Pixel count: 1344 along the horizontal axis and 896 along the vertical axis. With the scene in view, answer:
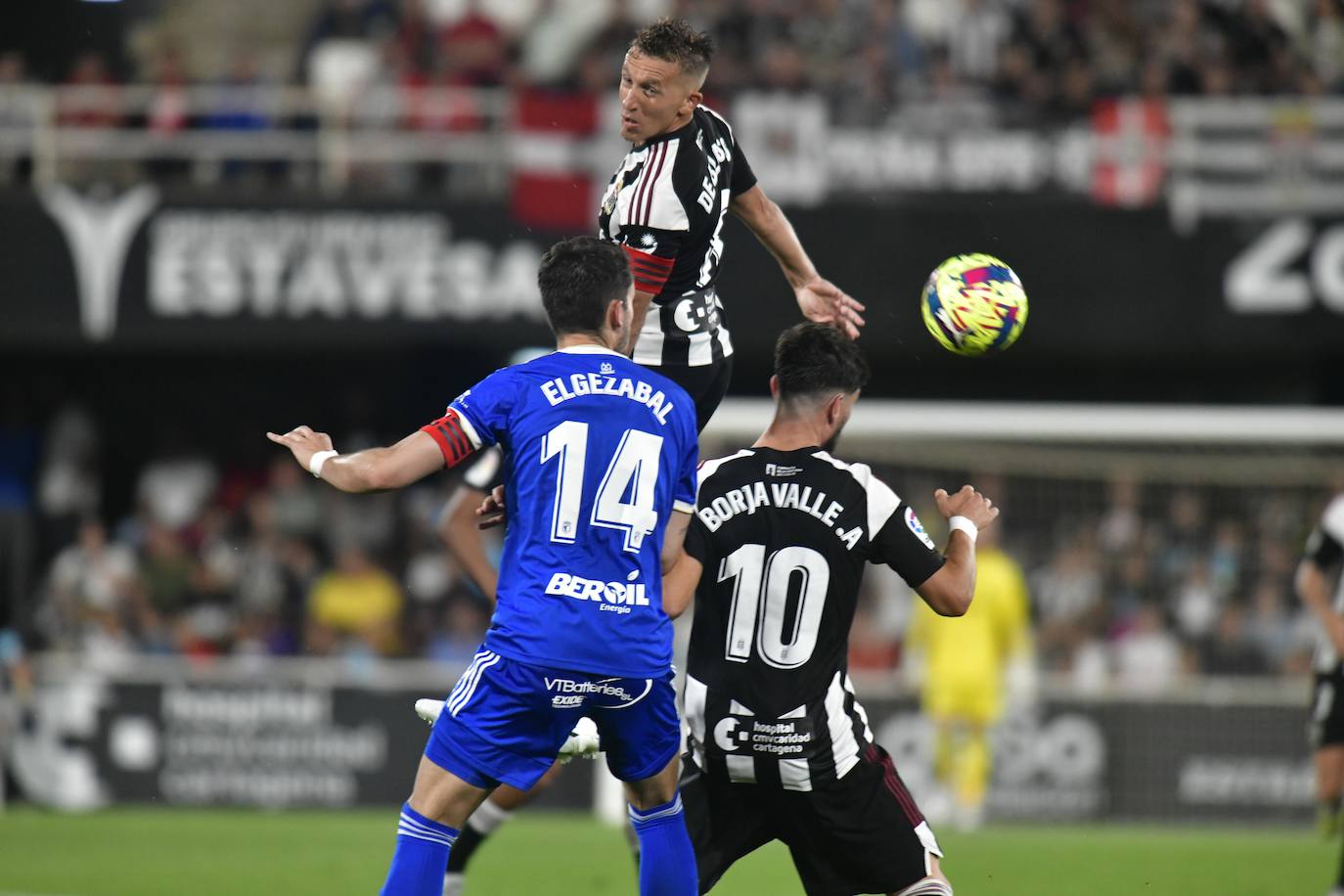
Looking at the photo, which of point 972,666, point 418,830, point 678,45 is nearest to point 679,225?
point 678,45

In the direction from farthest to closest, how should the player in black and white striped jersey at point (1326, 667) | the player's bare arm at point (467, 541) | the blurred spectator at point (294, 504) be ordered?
the blurred spectator at point (294, 504) < the player in black and white striped jersey at point (1326, 667) < the player's bare arm at point (467, 541)

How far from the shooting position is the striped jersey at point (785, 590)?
20.4 ft

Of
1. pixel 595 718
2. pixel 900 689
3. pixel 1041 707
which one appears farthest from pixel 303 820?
pixel 595 718

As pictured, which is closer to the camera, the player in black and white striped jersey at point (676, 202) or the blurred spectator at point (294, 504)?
the player in black and white striped jersey at point (676, 202)

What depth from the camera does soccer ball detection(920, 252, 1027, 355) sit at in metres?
7.05

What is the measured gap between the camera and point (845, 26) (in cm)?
1838

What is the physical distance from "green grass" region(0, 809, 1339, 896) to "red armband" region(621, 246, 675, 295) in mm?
4294

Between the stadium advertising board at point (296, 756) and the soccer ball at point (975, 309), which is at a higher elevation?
the soccer ball at point (975, 309)

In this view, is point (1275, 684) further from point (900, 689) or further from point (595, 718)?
point (595, 718)

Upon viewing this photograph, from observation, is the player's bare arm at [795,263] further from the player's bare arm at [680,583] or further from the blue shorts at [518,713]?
the blue shorts at [518,713]

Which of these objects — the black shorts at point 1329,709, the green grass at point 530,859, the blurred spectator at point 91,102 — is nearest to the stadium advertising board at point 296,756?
the green grass at point 530,859

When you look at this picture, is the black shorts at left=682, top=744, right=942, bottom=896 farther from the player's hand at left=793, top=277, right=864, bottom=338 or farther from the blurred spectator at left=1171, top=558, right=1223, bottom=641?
the blurred spectator at left=1171, top=558, right=1223, bottom=641

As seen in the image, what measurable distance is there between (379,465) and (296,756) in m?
10.4

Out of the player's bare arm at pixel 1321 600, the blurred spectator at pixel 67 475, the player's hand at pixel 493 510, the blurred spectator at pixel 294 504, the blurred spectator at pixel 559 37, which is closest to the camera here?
the player's hand at pixel 493 510
